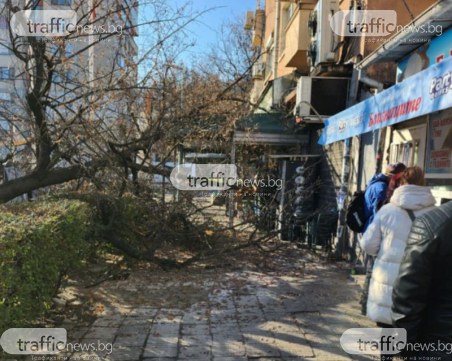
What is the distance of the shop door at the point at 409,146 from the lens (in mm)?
5398

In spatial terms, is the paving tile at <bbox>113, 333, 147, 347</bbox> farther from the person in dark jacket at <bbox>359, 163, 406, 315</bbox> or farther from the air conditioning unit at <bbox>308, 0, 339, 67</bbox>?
the air conditioning unit at <bbox>308, 0, 339, 67</bbox>

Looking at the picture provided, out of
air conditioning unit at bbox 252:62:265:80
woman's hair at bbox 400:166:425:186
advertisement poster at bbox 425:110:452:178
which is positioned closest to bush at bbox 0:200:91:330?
woman's hair at bbox 400:166:425:186

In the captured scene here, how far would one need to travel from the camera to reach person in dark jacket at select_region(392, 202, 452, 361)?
1692mm

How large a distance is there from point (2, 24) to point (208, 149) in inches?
173

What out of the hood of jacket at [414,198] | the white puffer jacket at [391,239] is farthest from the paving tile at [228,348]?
the hood of jacket at [414,198]

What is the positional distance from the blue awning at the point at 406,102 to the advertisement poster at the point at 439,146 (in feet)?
3.06

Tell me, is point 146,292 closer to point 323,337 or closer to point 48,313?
point 48,313

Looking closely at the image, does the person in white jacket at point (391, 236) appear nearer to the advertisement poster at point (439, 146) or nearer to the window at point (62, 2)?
the advertisement poster at point (439, 146)

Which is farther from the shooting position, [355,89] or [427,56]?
[355,89]

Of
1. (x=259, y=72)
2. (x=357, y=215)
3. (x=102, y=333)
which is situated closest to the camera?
(x=102, y=333)

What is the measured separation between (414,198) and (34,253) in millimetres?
3336

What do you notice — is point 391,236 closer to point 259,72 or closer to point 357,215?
point 357,215

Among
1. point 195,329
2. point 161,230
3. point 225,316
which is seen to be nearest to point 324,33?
point 161,230

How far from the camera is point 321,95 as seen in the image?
26.0 feet
